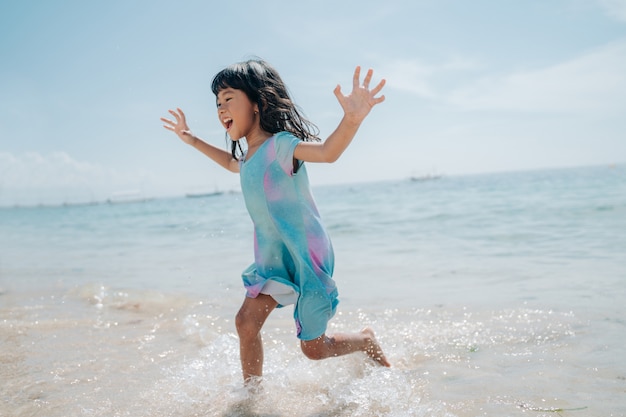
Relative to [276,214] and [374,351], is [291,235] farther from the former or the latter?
[374,351]

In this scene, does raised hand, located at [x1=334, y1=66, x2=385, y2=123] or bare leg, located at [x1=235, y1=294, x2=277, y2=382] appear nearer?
raised hand, located at [x1=334, y1=66, x2=385, y2=123]

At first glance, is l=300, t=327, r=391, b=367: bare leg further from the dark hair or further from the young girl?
the dark hair

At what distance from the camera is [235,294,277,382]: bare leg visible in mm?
2713

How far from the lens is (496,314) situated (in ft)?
13.8

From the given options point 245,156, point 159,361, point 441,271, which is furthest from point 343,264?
point 245,156

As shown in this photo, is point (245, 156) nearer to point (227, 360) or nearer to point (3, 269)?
point (227, 360)

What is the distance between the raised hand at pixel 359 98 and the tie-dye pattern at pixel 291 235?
41 cm

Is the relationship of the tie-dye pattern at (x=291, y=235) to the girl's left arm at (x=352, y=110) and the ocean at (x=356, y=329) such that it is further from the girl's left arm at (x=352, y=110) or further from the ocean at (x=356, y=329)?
the ocean at (x=356, y=329)

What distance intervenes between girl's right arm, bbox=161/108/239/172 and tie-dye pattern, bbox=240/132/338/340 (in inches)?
22.0

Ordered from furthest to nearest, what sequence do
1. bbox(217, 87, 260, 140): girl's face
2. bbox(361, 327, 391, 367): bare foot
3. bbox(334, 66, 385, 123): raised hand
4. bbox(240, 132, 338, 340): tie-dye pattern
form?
bbox(361, 327, 391, 367): bare foot
bbox(217, 87, 260, 140): girl's face
bbox(240, 132, 338, 340): tie-dye pattern
bbox(334, 66, 385, 123): raised hand

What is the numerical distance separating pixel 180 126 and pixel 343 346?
1.86 metres

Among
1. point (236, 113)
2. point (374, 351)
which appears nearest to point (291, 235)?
point (236, 113)

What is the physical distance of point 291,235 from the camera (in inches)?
103

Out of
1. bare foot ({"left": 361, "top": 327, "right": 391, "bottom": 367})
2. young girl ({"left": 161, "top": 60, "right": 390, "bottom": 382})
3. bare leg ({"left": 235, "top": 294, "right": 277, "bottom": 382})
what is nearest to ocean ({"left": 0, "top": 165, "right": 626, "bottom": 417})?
bare foot ({"left": 361, "top": 327, "right": 391, "bottom": 367})
